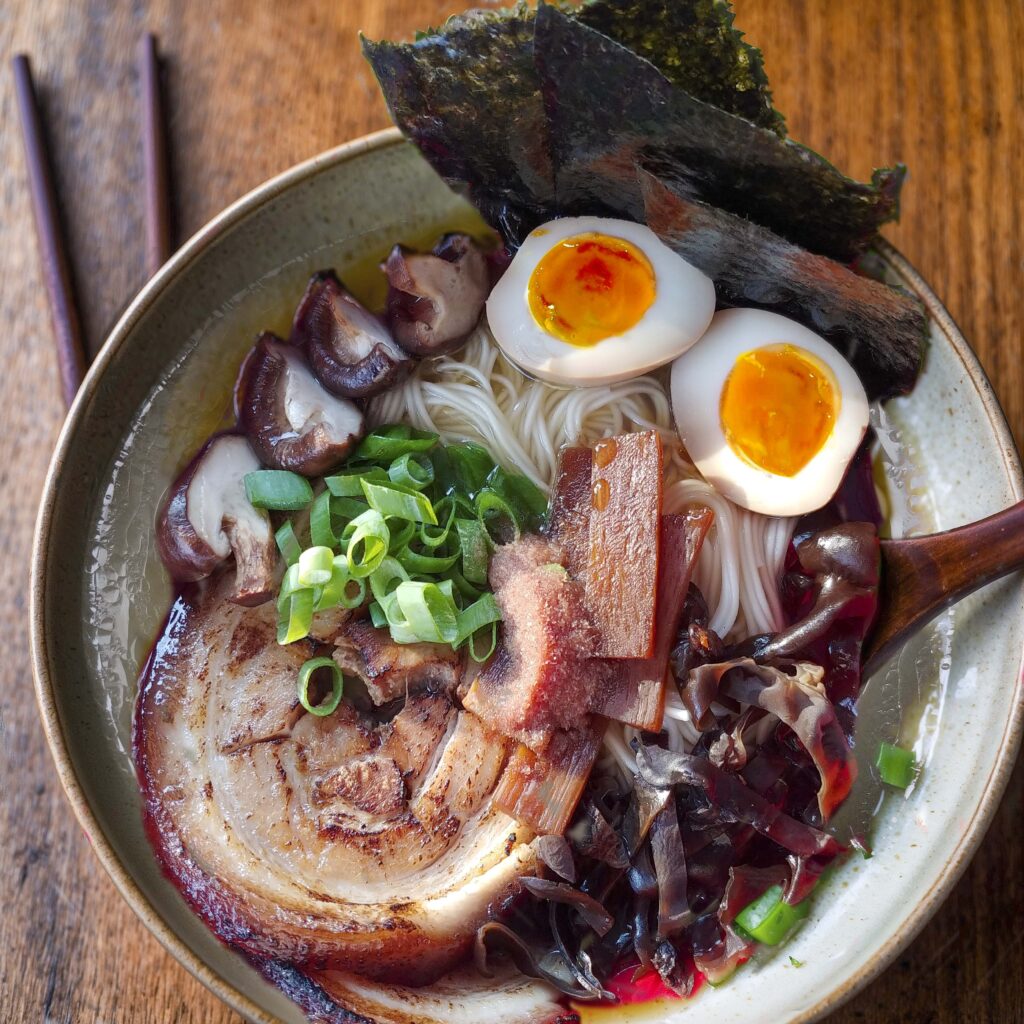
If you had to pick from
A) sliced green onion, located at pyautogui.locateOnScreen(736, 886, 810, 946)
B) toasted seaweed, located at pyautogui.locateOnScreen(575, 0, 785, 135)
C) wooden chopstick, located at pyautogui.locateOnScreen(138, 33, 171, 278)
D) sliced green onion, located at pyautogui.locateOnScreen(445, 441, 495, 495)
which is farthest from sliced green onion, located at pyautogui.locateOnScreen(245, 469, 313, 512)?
sliced green onion, located at pyautogui.locateOnScreen(736, 886, 810, 946)

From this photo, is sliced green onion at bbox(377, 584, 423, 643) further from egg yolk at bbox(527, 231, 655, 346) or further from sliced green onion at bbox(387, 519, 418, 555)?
egg yolk at bbox(527, 231, 655, 346)

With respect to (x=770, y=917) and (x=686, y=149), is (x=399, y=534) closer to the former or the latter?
(x=686, y=149)

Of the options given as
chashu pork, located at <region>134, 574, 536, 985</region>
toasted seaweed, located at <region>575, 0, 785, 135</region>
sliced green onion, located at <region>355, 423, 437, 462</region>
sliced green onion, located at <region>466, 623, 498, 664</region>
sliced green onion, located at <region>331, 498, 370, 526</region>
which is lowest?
chashu pork, located at <region>134, 574, 536, 985</region>

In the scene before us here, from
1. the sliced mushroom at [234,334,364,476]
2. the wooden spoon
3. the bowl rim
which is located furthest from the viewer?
the sliced mushroom at [234,334,364,476]

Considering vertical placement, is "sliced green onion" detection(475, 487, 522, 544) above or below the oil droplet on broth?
below

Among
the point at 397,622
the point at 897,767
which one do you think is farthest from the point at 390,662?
the point at 897,767

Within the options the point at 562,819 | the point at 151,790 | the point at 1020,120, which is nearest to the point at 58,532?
the point at 151,790
